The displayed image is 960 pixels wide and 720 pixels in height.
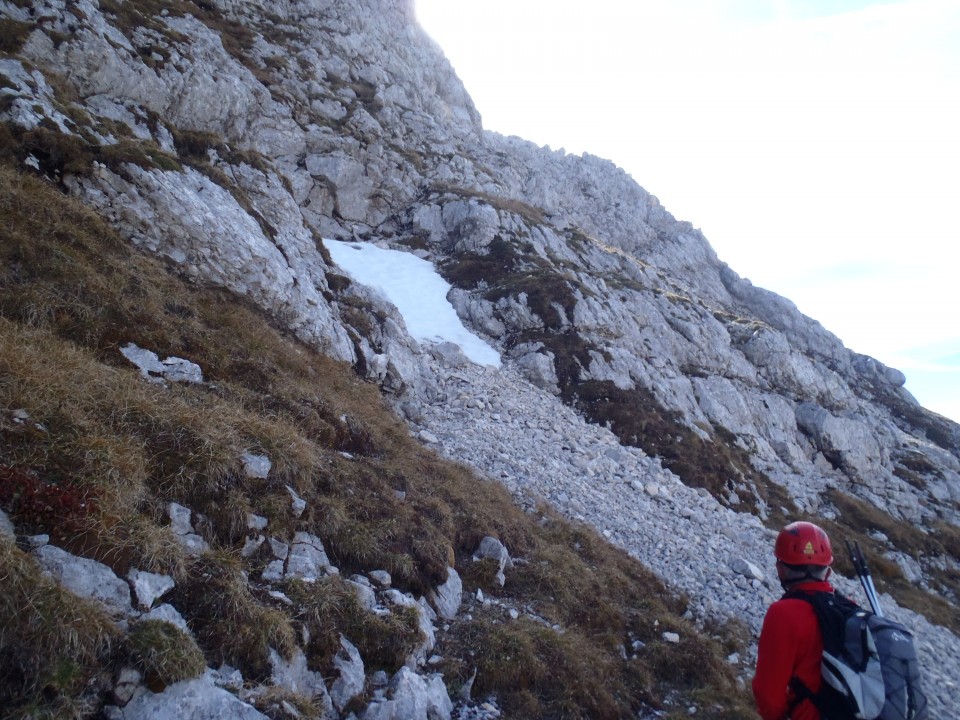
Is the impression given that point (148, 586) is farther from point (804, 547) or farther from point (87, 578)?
point (804, 547)

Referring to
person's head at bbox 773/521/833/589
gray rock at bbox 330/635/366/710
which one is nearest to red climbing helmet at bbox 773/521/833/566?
person's head at bbox 773/521/833/589

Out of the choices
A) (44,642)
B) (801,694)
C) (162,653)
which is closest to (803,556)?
(801,694)

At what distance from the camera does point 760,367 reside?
1732 inches

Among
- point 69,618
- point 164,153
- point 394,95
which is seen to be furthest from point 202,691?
point 394,95

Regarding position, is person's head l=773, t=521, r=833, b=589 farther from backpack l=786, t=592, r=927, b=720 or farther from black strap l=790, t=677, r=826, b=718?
black strap l=790, t=677, r=826, b=718

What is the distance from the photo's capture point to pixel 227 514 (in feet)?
21.8

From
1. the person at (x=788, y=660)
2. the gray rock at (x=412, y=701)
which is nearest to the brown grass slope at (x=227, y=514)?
the gray rock at (x=412, y=701)

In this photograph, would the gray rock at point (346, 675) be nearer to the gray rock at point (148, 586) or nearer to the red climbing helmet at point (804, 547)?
the gray rock at point (148, 586)

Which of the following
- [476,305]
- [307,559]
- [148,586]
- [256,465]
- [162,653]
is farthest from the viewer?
[476,305]

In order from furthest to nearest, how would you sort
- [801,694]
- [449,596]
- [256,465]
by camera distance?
[449,596] < [256,465] < [801,694]

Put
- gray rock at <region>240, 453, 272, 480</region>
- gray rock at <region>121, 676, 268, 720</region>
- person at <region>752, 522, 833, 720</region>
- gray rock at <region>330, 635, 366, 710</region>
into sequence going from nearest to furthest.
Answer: gray rock at <region>121, 676, 268, 720</region>
person at <region>752, 522, 833, 720</region>
gray rock at <region>330, 635, 366, 710</region>
gray rock at <region>240, 453, 272, 480</region>

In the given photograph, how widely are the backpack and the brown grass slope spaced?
430 cm

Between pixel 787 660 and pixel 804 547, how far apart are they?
976mm

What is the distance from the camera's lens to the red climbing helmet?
4711 mm
